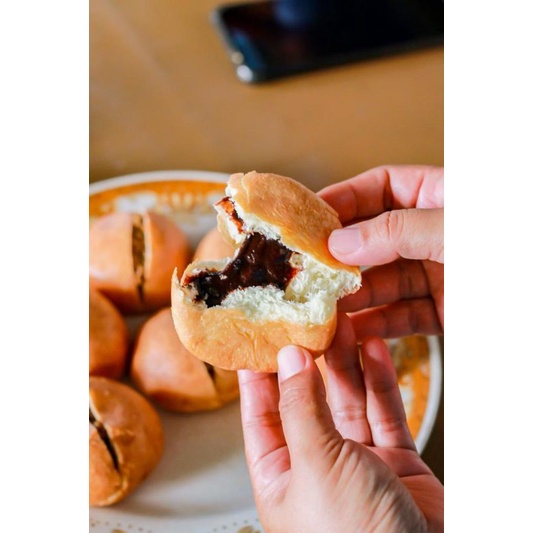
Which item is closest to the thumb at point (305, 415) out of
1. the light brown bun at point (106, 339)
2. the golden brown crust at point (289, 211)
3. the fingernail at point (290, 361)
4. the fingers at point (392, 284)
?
the fingernail at point (290, 361)

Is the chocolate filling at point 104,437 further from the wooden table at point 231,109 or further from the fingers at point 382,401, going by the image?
the wooden table at point 231,109

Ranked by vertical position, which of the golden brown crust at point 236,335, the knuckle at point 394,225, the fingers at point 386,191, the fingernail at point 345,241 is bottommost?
the golden brown crust at point 236,335

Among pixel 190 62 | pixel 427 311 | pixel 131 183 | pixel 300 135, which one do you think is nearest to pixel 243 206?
pixel 427 311

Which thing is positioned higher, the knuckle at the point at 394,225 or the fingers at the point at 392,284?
the knuckle at the point at 394,225

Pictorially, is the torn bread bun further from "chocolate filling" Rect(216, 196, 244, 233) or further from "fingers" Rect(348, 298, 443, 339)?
"fingers" Rect(348, 298, 443, 339)

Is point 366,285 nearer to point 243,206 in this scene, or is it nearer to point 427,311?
point 427,311
